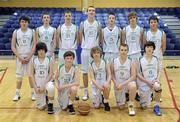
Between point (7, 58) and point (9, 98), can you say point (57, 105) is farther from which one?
point (7, 58)

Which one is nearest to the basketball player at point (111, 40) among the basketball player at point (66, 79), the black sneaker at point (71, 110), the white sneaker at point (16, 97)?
the basketball player at point (66, 79)

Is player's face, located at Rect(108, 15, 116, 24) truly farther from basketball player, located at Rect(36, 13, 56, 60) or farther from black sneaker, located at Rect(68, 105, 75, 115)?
black sneaker, located at Rect(68, 105, 75, 115)

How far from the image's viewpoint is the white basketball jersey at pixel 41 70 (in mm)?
6379

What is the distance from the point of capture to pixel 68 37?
707 centimetres

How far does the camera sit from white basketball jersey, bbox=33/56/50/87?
638 cm

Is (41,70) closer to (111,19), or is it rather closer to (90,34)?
(90,34)

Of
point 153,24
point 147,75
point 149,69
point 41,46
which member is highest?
point 153,24

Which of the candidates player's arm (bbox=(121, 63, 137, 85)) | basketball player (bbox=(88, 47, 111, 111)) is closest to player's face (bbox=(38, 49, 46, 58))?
basketball player (bbox=(88, 47, 111, 111))

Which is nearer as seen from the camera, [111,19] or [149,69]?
[149,69]

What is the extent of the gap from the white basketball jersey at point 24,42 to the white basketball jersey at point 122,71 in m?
1.68

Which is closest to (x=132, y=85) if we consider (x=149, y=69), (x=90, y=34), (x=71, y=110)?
(x=149, y=69)

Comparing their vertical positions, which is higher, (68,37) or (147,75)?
(68,37)

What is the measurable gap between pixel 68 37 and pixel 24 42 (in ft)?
2.66

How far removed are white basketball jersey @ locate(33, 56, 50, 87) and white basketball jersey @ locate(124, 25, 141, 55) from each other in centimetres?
156
